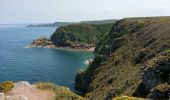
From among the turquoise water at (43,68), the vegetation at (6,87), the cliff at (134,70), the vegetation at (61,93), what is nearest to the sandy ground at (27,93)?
the vegetation at (6,87)

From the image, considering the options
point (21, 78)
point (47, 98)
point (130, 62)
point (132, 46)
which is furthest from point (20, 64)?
point (47, 98)

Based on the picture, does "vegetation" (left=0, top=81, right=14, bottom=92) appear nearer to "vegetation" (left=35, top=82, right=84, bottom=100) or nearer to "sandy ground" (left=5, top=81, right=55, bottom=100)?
"sandy ground" (left=5, top=81, right=55, bottom=100)

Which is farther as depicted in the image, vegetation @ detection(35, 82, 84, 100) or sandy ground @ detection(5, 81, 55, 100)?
vegetation @ detection(35, 82, 84, 100)

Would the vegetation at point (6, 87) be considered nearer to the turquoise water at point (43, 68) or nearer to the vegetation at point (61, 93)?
the vegetation at point (61, 93)

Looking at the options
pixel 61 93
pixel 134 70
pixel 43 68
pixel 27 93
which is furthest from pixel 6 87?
pixel 43 68

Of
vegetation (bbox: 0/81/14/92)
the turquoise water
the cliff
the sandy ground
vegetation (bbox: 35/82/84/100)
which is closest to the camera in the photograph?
the sandy ground

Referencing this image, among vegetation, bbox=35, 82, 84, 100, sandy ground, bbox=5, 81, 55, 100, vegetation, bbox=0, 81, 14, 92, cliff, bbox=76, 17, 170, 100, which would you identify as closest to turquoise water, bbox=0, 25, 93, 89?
cliff, bbox=76, 17, 170, 100
